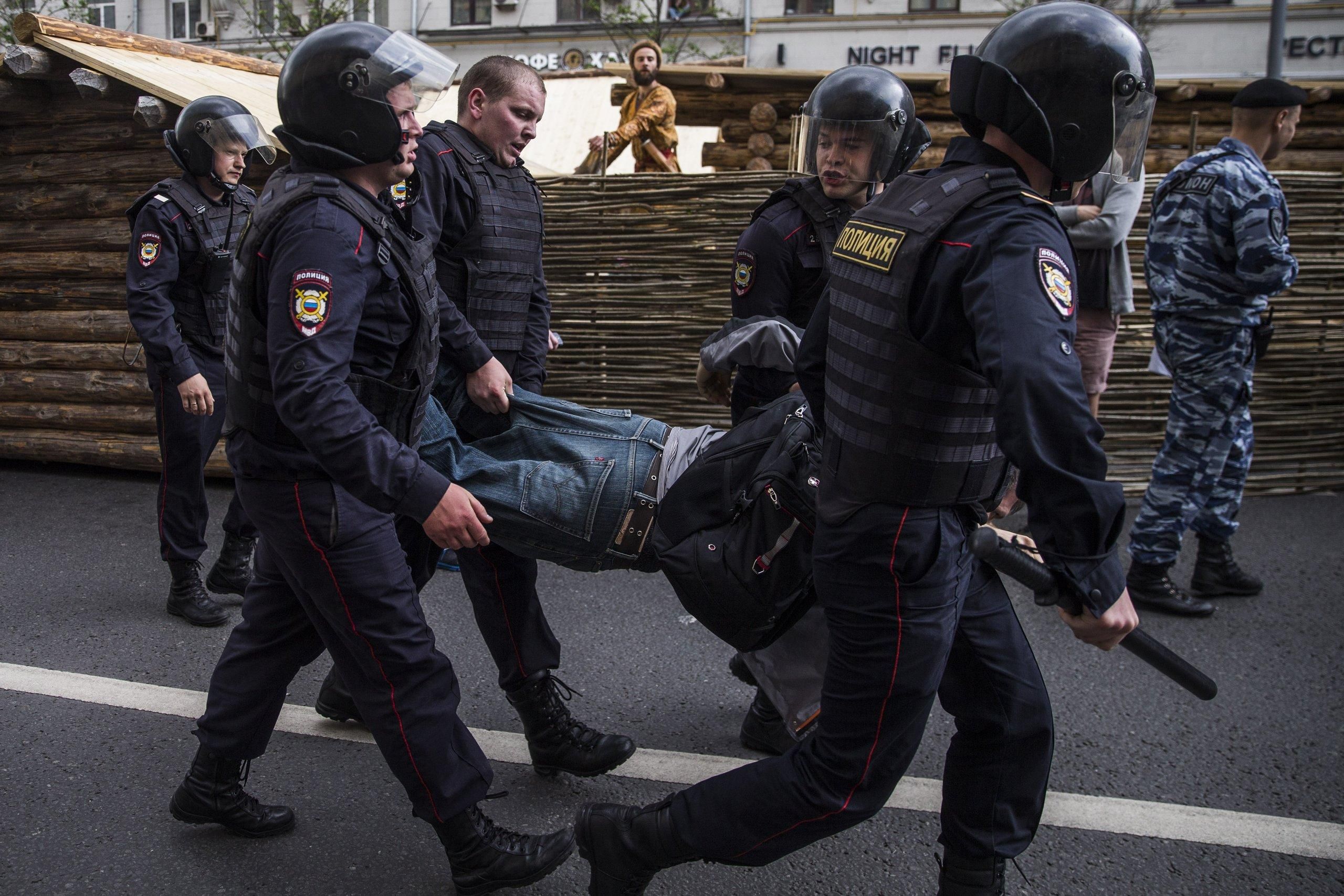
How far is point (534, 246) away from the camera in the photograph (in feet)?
12.7

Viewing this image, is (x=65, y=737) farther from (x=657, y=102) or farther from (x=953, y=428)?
(x=657, y=102)

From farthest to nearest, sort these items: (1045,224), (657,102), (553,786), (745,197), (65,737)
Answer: (657,102), (745,197), (65,737), (553,786), (1045,224)

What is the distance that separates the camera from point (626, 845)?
2.34 meters

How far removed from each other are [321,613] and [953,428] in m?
1.51

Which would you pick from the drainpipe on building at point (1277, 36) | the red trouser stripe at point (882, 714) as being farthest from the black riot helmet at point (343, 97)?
the drainpipe on building at point (1277, 36)

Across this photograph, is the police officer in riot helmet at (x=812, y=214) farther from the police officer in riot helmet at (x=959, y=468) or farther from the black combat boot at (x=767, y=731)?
the police officer in riot helmet at (x=959, y=468)

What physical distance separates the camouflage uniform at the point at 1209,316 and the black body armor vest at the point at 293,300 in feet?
11.1

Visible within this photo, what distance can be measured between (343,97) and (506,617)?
1.49m

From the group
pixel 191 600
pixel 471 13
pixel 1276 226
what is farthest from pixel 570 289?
pixel 471 13

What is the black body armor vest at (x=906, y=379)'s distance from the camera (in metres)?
1.94

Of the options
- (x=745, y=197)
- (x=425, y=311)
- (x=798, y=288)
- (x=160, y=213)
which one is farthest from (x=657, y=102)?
(x=425, y=311)

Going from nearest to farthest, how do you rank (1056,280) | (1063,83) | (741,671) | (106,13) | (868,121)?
1. (1056,280)
2. (1063,83)
3. (868,121)
4. (741,671)
5. (106,13)

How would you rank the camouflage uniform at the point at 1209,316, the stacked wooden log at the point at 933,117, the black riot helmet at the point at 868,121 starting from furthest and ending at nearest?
the stacked wooden log at the point at 933,117 < the camouflage uniform at the point at 1209,316 < the black riot helmet at the point at 868,121

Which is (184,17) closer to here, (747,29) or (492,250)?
(747,29)
